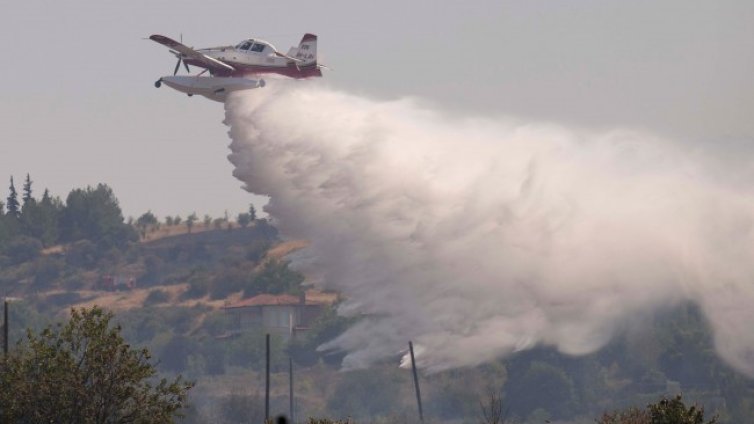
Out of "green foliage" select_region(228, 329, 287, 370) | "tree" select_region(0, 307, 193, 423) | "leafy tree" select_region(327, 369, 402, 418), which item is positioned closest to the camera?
"tree" select_region(0, 307, 193, 423)

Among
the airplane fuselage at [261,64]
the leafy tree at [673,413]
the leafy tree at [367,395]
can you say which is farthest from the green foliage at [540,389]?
the leafy tree at [673,413]

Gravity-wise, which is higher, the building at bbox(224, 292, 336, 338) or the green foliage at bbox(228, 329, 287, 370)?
the building at bbox(224, 292, 336, 338)

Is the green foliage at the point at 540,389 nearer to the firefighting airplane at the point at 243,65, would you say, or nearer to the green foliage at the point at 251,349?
the green foliage at the point at 251,349

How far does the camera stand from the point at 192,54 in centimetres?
8525

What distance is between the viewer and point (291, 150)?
287 feet

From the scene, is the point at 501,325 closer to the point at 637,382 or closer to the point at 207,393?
the point at 637,382

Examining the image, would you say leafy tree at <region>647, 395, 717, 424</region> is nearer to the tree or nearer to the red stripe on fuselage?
the tree

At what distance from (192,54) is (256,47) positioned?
346cm

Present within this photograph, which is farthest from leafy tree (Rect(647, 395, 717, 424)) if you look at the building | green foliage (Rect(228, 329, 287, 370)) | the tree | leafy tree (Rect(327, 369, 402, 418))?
the building

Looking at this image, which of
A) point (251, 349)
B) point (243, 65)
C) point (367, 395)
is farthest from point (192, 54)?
point (251, 349)

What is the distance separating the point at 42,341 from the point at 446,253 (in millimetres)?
43591

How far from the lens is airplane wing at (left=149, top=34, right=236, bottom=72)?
8425 cm

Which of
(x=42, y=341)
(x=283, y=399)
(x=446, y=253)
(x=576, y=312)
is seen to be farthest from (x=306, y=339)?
(x=42, y=341)

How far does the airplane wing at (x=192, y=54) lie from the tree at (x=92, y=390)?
33.0 meters
